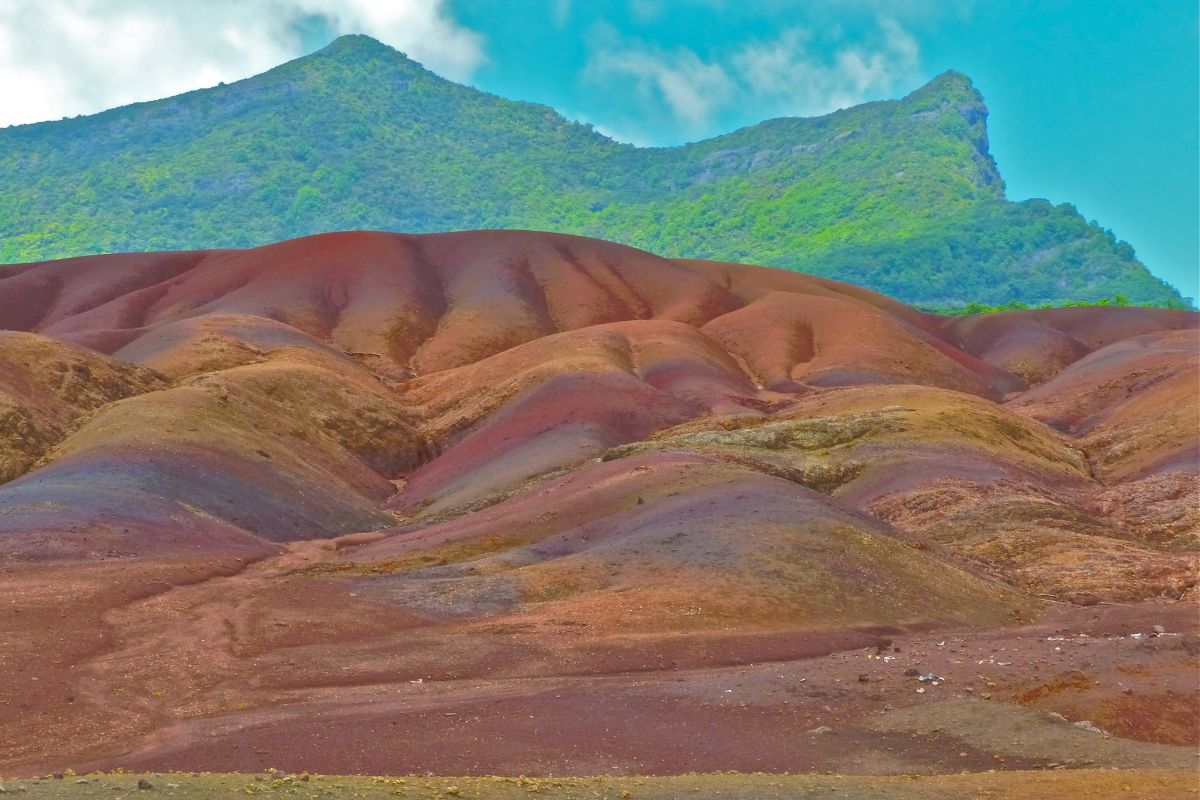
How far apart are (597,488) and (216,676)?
26555 millimetres

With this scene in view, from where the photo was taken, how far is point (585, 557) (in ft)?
161

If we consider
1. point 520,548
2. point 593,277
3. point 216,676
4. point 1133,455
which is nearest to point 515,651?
point 216,676

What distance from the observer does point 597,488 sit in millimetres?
58375

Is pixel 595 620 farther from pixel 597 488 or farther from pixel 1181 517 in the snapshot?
pixel 1181 517

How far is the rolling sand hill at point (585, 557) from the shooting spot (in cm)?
2878

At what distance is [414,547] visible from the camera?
183 feet

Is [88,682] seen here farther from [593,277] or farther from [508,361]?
[593,277]

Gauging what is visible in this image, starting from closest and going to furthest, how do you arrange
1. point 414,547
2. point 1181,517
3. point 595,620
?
point 595,620, point 414,547, point 1181,517

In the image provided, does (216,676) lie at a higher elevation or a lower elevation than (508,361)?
lower

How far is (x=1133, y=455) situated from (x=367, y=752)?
6145 centimetres

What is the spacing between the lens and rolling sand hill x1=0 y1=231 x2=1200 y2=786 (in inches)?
1133

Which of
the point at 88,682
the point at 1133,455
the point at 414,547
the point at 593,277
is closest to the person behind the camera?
the point at 88,682

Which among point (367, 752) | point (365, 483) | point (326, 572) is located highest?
point (365, 483)

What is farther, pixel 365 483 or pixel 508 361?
pixel 508 361
